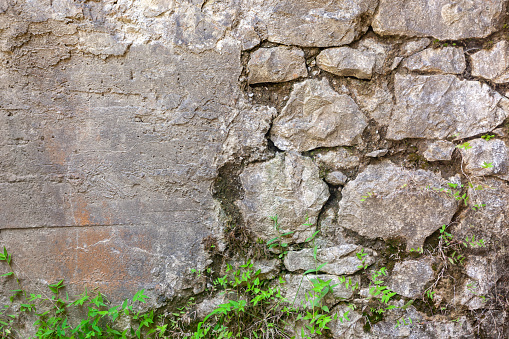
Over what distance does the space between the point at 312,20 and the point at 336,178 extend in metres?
0.82

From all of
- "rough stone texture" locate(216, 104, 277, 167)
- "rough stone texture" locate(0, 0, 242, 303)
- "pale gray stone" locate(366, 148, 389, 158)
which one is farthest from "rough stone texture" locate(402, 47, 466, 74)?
"rough stone texture" locate(0, 0, 242, 303)

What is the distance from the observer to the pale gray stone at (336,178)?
5.44ft

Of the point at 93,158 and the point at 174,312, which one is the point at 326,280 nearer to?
the point at 174,312

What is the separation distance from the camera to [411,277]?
166cm

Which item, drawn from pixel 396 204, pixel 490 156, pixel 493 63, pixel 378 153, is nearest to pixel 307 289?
pixel 396 204

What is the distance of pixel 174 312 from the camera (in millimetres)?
1716

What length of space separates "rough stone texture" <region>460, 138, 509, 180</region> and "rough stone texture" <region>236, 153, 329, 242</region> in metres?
0.77

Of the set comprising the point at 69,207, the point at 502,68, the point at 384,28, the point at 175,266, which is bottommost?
the point at 175,266

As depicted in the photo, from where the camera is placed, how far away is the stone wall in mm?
1568

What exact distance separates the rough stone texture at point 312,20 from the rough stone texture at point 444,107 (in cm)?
35

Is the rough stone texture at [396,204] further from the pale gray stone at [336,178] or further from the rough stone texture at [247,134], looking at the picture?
the rough stone texture at [247,134]

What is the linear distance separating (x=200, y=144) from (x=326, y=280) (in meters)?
1.00

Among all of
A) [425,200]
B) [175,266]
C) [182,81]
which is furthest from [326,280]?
[182,81]

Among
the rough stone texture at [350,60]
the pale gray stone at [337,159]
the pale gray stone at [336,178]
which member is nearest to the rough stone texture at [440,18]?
the rough stone texture at [350,60]
